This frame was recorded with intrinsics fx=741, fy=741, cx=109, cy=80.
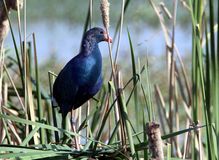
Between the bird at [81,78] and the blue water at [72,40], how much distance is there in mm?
3625

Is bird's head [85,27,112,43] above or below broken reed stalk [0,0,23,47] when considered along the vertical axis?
above

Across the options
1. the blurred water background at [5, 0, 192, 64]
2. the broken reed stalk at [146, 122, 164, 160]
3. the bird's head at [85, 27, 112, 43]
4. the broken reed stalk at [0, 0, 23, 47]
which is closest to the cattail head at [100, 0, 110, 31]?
the broken reed stalk at [0, 0, 23, 47]

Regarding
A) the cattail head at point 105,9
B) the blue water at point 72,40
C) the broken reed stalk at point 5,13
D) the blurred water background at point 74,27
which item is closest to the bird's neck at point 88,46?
the broken reed stalk at point 5,13

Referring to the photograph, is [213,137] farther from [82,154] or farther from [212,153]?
[82,154]

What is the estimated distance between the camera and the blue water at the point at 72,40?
23.3 feet

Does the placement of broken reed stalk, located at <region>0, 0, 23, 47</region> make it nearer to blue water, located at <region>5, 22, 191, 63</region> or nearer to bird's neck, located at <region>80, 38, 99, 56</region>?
bird's neck, located at <region>80, 38, 99, 56</region>

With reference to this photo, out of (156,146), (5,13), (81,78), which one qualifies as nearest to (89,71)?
(81,78)

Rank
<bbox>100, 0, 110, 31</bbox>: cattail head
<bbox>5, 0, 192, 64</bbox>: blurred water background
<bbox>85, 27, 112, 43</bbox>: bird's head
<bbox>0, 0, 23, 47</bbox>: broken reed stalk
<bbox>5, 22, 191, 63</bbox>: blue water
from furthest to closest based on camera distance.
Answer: <bbox>5, 0, 192, 64</bbox>: blurred water background, <bbox>5, 22, 191, 63</bbox>: blue water, <bbox>85, 27, 112, 43</bbox>: bird's head, <bbox>0, 0, 23, 47</bbox>: broken reed stalk, <bbox>100, 0, 110, 31</bbox>: cattail head

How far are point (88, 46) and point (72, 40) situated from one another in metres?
5.88

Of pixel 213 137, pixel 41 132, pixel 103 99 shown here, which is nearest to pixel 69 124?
pixel 103 99

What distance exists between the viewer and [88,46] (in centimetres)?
273

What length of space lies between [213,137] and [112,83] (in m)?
0.34

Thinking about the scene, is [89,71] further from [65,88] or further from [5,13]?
[5,13]

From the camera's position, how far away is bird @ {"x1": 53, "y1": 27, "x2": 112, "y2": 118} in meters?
2.67
